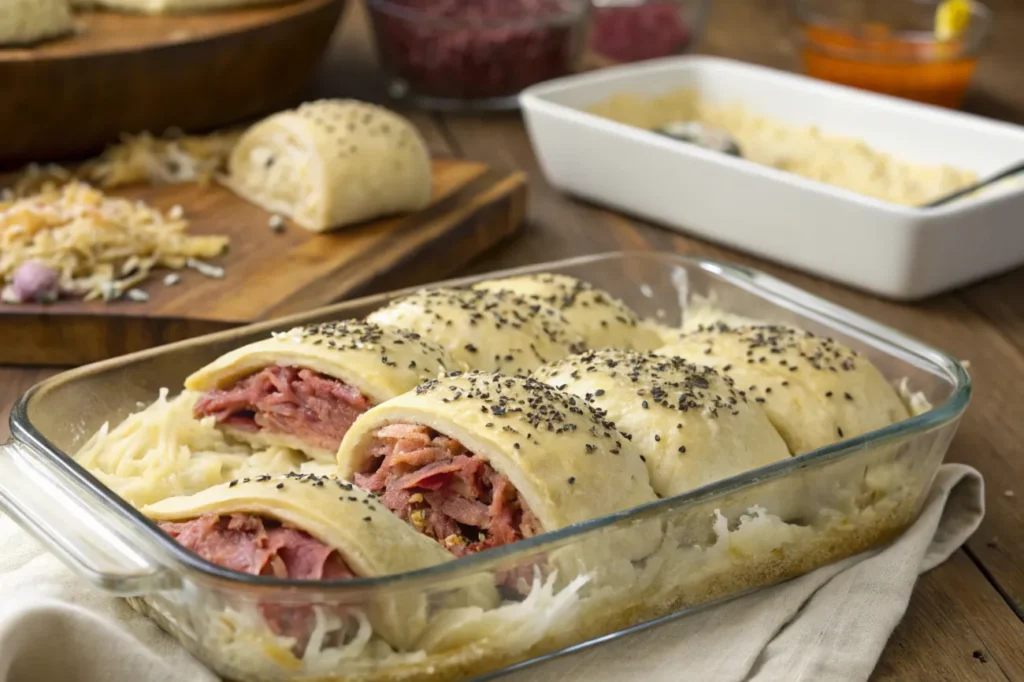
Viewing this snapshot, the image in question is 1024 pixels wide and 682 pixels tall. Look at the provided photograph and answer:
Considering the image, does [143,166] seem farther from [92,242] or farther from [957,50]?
[957,50]

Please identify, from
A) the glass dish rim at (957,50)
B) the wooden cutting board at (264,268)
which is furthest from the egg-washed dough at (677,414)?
the glass dish rim at (957,50)

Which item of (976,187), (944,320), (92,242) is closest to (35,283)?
(92,242)

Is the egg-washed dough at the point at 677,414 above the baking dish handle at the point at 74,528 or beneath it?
beneath

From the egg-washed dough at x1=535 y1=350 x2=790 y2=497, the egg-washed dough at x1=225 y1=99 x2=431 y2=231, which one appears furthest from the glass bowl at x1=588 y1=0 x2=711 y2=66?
the egg-washed dough at x1=535 y1=350 x2=790 y2=497

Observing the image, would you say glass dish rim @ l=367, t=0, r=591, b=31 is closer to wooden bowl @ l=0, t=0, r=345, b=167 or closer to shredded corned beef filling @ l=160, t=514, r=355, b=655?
wooden bowl @ l=0, t=0, r=345, b=167

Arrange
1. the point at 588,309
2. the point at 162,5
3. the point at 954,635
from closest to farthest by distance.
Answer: the point at 954,635 < the point at 588,309 < the point at 162,5

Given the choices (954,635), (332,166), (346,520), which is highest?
(346,520)

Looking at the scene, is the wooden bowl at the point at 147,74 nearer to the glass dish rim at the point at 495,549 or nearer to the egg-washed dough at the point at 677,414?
the glass dish rim at the point at 495,549
